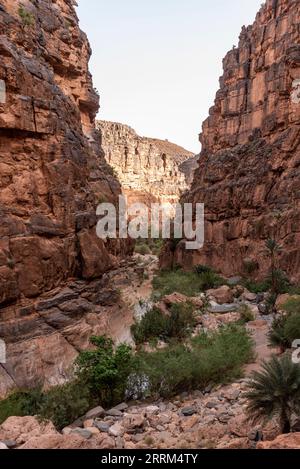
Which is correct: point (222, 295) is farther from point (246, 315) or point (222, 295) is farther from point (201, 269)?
point (201, 269)

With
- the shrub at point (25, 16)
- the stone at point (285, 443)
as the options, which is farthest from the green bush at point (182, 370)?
the shrub at point (25, 16)

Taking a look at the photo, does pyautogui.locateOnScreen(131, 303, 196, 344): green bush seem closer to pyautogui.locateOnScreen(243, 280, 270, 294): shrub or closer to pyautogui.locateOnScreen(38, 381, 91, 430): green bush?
pyautogui.locateOnScreen(38, 381, 91, 430): green bush

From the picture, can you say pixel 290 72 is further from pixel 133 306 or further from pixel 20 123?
pixel 20 123

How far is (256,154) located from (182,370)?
23851 millimetres

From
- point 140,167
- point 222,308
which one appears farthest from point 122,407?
point 140,167

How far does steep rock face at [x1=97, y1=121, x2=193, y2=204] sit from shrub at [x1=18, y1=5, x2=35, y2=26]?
52006mm

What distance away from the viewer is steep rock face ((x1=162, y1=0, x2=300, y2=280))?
A: 27.2m

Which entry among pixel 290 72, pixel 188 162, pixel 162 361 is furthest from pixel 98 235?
pixel 188 162

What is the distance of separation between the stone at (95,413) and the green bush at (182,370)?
148 cm

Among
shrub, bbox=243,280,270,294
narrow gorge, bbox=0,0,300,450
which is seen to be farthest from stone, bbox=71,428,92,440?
shrub, bbox=243,280,270,294

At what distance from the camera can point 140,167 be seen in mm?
71875

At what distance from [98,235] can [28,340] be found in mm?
6243

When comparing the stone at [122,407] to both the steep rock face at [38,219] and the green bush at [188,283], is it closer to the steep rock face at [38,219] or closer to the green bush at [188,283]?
the steep rock face at [38,219]
